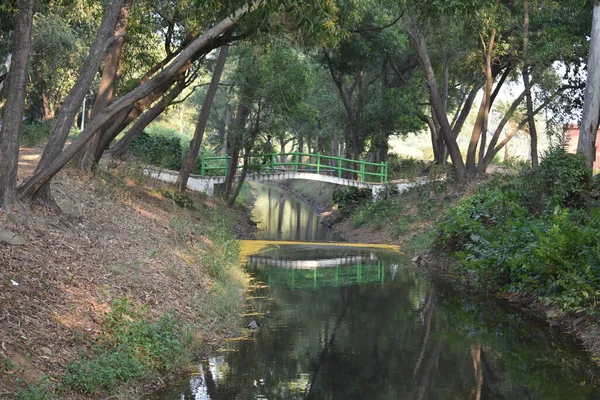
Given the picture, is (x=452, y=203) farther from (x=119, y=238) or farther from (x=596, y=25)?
(x=119, y=238)

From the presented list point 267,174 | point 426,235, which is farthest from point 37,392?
point 267,174

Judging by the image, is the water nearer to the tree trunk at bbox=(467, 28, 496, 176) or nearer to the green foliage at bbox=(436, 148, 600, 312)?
the green foliage at bbox=(436, 148, 600, 312)

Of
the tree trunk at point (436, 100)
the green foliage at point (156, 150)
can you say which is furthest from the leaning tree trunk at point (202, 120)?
the tree trunk at point (436, 100)

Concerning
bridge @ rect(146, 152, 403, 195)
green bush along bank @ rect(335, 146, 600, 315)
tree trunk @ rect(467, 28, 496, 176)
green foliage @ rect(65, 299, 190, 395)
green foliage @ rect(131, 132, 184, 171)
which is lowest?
green foliage @ rect(65, 299, 190, 395)

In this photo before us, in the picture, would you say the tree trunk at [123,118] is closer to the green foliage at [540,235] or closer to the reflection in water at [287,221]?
the green foliage at [540,235]

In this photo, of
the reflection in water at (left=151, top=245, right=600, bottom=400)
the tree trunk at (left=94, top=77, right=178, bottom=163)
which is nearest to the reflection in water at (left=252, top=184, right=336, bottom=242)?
the tree trunk at (left=94, top=77, right=178, bottom=163)

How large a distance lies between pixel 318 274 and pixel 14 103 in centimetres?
919

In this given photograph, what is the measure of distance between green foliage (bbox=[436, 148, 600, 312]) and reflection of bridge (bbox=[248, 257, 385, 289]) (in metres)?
2.06

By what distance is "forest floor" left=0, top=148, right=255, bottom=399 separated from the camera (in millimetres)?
7527

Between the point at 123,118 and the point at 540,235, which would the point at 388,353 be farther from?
the point at 123,118

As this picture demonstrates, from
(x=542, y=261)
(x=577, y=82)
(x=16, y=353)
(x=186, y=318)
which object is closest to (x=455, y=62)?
(x=577, y=82)

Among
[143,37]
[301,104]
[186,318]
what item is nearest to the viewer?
[186,318]

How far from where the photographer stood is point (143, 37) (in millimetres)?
22766

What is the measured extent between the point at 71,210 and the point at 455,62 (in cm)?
2287
